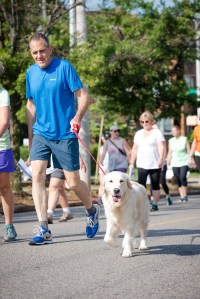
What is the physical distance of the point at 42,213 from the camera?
9.05m

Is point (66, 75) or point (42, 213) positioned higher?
point (66, 75)

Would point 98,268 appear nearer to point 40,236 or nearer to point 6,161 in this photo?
point 40,236

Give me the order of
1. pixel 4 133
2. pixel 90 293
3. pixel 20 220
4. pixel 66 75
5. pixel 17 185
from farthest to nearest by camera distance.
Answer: pixel 17 185
pixel 20 220
pixel 4 133
pixel 66 75
pixel 90 293

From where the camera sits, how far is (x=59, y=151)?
890 centimetres

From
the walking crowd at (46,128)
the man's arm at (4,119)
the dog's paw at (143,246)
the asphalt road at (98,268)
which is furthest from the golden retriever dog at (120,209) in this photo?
the man's arm at (4,119)

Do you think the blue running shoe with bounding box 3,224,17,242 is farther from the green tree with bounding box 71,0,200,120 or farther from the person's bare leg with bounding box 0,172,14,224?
the green tree with bounding box 71,0,200,120

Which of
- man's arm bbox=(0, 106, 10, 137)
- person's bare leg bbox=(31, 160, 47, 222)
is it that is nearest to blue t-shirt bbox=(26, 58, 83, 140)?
person's bare leg bbox=(31, 160, 47, 222)

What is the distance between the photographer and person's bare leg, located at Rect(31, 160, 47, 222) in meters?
8.98

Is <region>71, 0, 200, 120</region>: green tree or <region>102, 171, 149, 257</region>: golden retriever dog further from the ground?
<region>71, 0, 200, 120</region>: green tree

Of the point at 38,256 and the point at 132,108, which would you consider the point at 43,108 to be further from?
the point at 132,108

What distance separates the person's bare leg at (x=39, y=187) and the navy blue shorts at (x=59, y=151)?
8cm

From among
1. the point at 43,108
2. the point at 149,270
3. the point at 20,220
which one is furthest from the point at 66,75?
the point at 20,220

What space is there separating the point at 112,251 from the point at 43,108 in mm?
1758

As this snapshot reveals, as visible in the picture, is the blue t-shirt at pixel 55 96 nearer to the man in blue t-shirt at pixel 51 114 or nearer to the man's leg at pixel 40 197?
the man in blue t-shirt at pixel 51 114
